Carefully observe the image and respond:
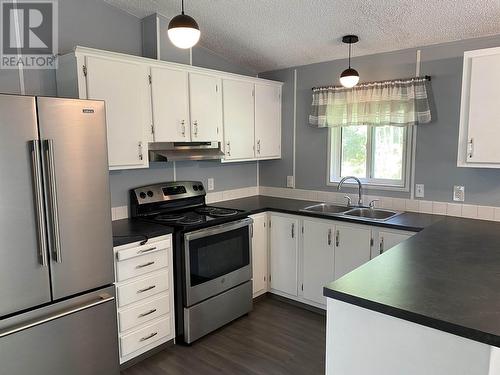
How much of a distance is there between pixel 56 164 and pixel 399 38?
8.99 feet

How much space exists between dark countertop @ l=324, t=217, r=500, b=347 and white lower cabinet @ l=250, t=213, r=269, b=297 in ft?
5.14

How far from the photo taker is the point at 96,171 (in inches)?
87.3

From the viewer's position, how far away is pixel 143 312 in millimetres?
2662

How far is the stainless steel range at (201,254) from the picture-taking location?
9.32ft

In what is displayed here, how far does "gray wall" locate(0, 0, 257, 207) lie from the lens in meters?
2.66

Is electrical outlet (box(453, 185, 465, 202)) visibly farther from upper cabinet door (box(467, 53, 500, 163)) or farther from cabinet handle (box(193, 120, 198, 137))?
cabinet handle (box(193, 120, 198, 137))

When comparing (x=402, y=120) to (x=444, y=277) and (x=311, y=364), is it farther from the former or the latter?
(x=311, y=364)

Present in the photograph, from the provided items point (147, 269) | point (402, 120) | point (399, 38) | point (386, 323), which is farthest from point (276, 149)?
point (386, 323)

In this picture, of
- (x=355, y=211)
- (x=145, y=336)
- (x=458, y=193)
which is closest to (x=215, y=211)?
(x=145, y=336)

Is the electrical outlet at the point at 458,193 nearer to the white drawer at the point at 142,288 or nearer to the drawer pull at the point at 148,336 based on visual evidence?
the white drawer at the point at 142,288

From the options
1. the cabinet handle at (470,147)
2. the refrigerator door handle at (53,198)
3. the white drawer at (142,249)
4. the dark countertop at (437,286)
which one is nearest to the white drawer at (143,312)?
the white drawer at (142,249)

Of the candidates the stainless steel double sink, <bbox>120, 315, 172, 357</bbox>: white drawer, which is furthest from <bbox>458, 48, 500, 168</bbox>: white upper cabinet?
<bbox>120, 315, 172, 357</bbox>: white drawer

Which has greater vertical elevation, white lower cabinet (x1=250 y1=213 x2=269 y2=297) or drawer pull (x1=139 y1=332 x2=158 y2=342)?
white lower cabinet (x1=250 y1=213 x2=269 y2=297)

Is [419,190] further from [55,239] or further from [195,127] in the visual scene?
[55,239]
